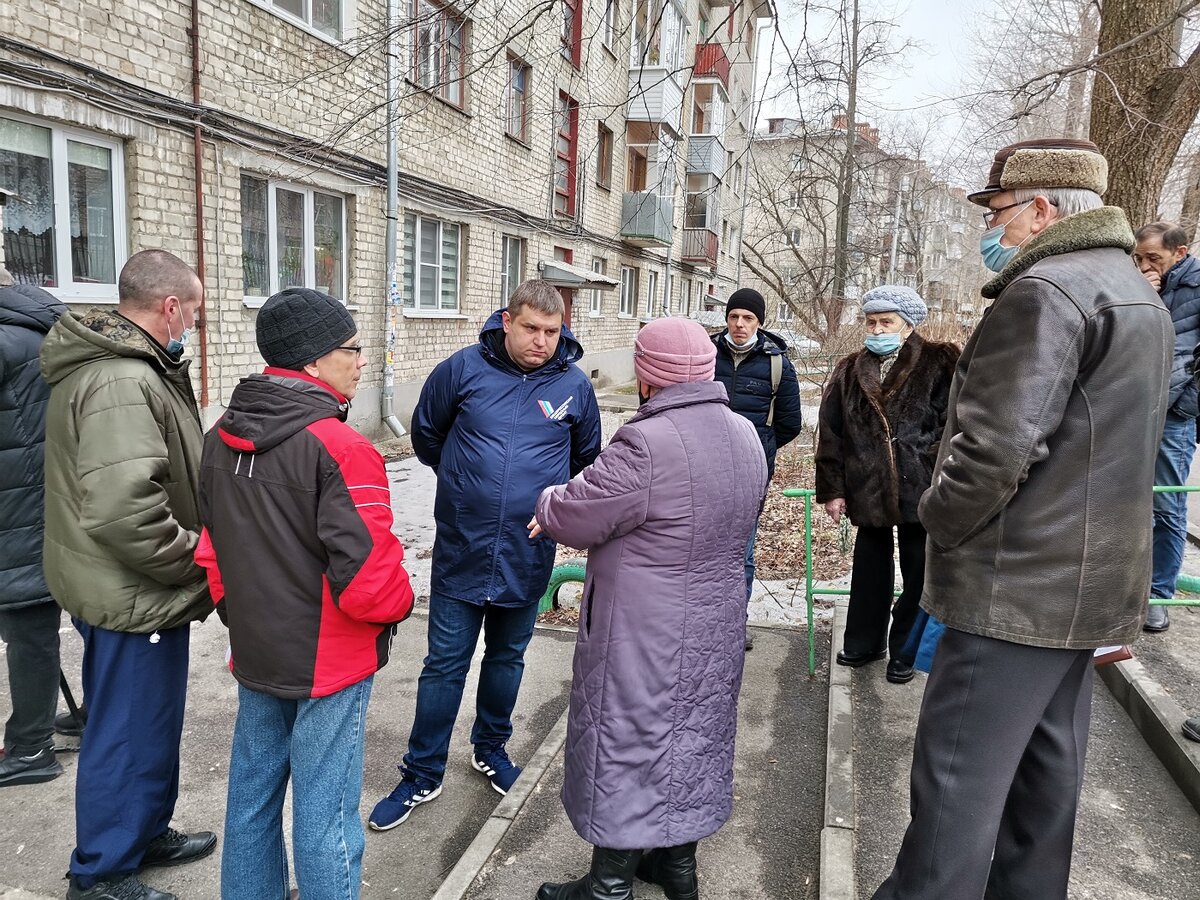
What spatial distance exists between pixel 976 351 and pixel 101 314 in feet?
7.76

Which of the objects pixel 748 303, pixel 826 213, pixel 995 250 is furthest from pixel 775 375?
pixel 826 213

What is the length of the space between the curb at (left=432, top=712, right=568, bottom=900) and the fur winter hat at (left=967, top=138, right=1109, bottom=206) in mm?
2455

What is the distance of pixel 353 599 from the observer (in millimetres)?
1968

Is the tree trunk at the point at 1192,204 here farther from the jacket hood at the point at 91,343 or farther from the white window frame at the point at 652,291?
the jacket hood at the point at 91,343

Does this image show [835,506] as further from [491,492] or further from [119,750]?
[119,750]

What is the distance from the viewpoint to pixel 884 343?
360 cm

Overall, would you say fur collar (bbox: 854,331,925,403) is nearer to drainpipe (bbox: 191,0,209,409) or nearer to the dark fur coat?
the dark fur coat

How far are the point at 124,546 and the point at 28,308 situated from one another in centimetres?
127

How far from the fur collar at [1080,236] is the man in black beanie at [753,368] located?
101 inches

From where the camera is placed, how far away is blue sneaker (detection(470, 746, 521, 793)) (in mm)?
3183

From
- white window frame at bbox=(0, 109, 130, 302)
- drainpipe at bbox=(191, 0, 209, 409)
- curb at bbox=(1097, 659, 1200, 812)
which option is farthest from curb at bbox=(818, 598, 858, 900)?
drainpipe at bbox=(191, 0, 209, 409)

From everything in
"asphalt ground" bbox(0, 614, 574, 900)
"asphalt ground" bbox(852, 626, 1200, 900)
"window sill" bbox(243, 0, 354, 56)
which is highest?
"window sill" bbox(243, 0, 354, 56)

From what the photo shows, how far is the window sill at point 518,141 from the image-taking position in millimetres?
13328

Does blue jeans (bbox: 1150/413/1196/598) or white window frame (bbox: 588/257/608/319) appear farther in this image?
white window frame (bbox: 588/257/608/319)
